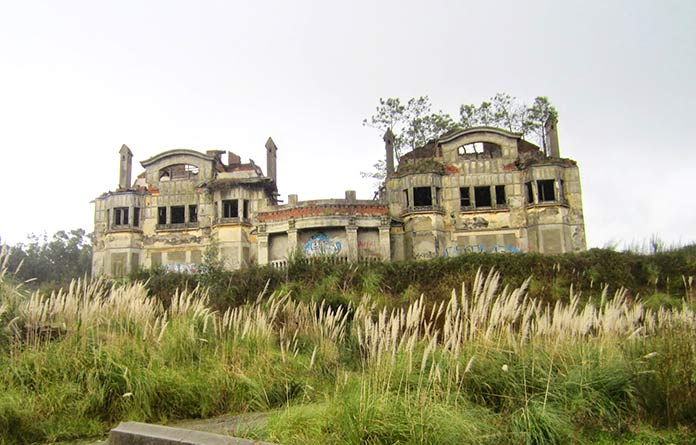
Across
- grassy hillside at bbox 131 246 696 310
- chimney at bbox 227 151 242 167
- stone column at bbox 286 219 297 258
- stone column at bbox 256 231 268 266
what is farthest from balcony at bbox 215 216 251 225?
grassy hillside at bbox 131 246 696 310

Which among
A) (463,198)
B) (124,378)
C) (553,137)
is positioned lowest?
(124,378)

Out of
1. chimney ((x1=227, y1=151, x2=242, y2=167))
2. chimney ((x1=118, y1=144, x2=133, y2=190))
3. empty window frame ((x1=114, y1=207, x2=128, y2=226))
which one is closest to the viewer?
empty window frame ((x1=114, y1=207, x2=128, y2=226))

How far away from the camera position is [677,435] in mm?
4809

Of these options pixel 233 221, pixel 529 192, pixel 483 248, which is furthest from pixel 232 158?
pixel 529 192

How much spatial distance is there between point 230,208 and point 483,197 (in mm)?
16081

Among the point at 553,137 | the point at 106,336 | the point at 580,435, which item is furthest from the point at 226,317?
the point at 553,137

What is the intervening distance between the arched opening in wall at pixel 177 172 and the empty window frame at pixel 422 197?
14653 millimetres

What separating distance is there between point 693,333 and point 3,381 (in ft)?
26.1

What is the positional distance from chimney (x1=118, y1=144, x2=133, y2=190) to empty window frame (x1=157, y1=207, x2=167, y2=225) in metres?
2.63

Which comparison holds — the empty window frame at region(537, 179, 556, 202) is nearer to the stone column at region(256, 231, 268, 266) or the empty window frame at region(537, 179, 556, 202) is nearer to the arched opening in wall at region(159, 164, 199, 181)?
the stone column at region(256, 231, 268, 266)

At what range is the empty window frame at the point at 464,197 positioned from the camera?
31.5m

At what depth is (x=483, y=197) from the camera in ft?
106

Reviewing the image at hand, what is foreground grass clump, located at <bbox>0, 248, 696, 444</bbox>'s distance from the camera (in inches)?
178

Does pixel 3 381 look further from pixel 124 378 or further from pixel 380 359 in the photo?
pixel 380 359
